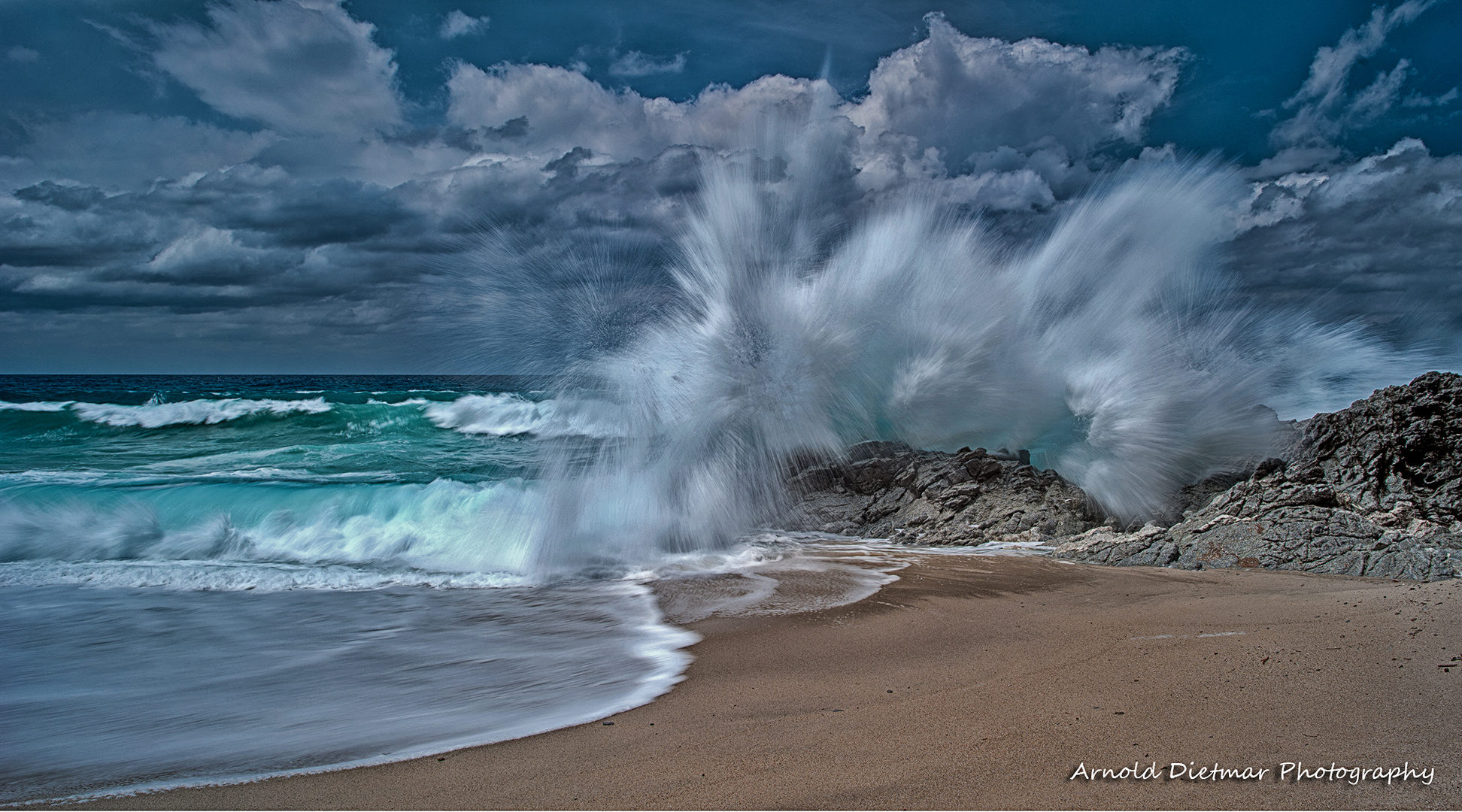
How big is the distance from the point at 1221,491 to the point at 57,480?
14925 mm

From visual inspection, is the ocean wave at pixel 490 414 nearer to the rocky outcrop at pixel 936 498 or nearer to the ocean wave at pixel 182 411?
the ocean wave at pixel 182 411

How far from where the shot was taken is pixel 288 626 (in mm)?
4781

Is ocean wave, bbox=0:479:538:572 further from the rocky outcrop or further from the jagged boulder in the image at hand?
the jagged boulder

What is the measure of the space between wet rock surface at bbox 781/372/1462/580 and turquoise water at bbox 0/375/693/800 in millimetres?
3042

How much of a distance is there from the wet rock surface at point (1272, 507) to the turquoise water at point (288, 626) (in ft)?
9.98

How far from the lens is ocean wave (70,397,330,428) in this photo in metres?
20.5

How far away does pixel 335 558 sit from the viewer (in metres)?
7.10

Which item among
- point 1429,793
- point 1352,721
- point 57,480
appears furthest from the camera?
point 57,480

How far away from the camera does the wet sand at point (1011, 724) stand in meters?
2.09

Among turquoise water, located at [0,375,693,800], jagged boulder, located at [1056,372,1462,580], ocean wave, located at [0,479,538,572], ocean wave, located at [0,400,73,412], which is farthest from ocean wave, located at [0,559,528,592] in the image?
ocean wave, located at [0,400,73,412]

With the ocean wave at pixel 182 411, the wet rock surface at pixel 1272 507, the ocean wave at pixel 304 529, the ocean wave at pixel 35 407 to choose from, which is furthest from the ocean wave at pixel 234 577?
the ocean wave at pixel 35 407

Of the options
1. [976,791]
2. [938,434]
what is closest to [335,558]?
[938,434]

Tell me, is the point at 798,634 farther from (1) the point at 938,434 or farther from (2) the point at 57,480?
(2) the point at 57,480

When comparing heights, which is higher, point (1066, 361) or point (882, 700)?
point (1066, 361)
